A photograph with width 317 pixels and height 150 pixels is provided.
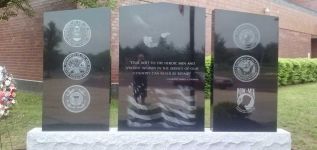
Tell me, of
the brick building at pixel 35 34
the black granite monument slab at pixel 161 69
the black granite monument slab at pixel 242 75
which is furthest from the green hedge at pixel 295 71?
the black granite monument slab at pixel 161 69

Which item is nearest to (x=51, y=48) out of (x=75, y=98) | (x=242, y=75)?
(x=75, y=98)

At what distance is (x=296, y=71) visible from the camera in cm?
1733

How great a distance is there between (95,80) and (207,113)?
14.3 ft

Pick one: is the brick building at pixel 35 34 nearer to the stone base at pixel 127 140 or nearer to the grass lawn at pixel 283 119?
the grass lawn at pixel 283 119

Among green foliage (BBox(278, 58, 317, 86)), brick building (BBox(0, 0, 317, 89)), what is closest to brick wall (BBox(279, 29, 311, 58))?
brick building (BBox(0, 0, 317, 89))

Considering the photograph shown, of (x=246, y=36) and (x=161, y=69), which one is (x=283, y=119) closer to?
(x=246, y=36)

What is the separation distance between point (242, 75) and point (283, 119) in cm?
372

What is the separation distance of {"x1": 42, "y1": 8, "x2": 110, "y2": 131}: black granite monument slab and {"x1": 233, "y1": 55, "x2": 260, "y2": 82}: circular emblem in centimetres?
155

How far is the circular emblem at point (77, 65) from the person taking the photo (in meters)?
5.41

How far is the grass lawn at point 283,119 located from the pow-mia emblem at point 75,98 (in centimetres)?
147

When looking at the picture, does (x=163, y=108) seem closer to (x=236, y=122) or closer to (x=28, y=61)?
(x=236, y=122)

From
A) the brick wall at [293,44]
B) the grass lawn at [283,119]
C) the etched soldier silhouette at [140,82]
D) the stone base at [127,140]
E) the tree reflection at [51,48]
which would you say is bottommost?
the grass lawn at [283,119]

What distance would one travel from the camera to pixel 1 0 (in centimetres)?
1169

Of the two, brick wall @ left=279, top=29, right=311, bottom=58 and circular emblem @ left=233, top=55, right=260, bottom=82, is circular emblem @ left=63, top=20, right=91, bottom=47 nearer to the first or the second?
circular emblem @ left=233, top=55, right=260, bottom=82
